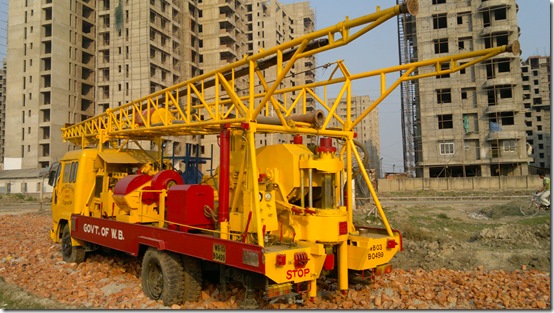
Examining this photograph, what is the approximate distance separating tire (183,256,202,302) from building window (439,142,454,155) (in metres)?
43.4

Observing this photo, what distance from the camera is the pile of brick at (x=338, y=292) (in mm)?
6195

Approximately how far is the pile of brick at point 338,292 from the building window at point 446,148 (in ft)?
130

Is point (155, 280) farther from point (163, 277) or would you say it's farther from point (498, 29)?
point (498, 29)

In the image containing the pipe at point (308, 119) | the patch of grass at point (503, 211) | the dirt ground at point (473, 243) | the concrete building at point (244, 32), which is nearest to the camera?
the pipe at point (308, 119)

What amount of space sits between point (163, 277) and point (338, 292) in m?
2.82

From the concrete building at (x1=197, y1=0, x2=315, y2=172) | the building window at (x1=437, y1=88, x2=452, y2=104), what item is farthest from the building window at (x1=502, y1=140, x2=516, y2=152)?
the concrete building at (x1=197, y1=0, x2=315, y2=172)

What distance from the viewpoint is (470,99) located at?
44750 millimetres

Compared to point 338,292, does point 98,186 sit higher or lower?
higher

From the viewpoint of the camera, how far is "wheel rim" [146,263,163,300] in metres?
6.59

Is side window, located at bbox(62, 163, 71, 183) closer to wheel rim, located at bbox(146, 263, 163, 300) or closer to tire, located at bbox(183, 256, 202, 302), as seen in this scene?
wheel rim, located at bbox(146, 263, 163, 300)

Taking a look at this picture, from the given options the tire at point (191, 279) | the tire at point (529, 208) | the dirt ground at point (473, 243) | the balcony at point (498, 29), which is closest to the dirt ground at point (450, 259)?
the dirt ground at point (473, 243)

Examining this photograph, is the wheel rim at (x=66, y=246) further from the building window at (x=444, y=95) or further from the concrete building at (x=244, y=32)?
the building window at (x=444, y=95)

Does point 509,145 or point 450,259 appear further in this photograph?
point 509,145

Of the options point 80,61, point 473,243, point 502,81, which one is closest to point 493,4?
point 502,81
